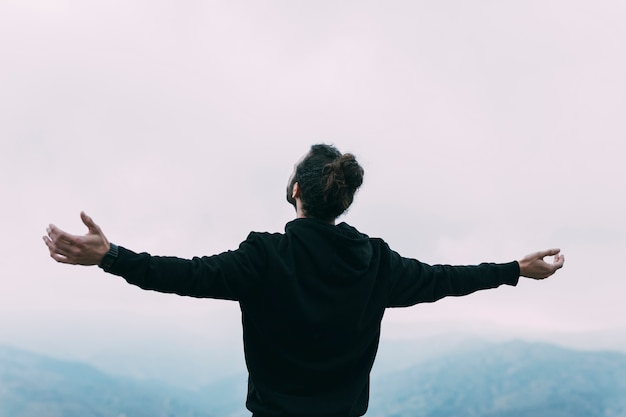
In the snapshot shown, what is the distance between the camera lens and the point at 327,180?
3926 mm

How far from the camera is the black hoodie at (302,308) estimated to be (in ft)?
12.3

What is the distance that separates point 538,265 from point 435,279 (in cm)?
88

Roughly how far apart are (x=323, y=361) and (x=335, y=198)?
2.77ft

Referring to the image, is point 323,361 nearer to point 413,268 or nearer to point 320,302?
point 320,302

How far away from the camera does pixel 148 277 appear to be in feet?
11.5

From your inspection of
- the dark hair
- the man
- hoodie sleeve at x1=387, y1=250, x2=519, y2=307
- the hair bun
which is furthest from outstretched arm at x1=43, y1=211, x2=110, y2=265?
hoodie sleeve at x1=387, y1=250, x2=519, y2=307

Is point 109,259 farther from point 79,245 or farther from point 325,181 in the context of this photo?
point 325,181

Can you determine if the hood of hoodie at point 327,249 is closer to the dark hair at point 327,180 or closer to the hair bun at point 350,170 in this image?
the dark hair at point 327,180

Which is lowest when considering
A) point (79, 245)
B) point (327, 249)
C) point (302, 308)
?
point (302, 308)

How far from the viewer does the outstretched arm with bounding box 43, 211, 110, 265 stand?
3.40m

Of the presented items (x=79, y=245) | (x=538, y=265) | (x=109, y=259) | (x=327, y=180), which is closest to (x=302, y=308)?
(x=327, y=180)

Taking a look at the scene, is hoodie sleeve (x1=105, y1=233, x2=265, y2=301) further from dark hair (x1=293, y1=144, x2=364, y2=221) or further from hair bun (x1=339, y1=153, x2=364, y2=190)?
hair bun (x1=339, y1=153, x2=364, y2=190)

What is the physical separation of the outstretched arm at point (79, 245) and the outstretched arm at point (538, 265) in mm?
2720

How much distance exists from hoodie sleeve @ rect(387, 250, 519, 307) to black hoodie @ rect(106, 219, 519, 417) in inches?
8.2
